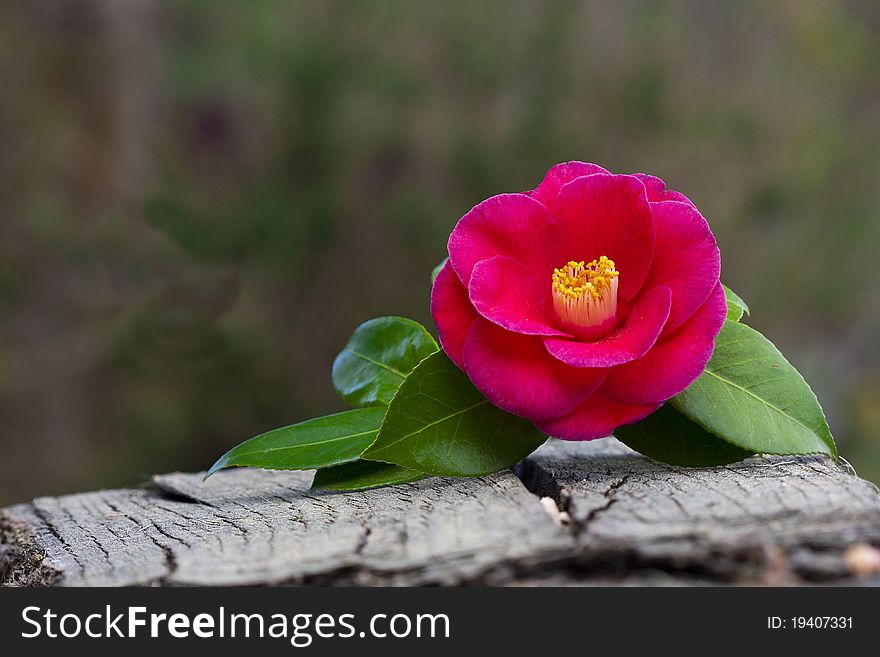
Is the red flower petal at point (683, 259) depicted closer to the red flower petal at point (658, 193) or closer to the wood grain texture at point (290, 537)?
the red flower petal at point (658, 193)

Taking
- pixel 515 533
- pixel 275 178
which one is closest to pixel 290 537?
pixel 515 533

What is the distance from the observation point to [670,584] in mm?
325

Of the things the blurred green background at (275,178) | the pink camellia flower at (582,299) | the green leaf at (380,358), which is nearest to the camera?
the pink camellia flower at (582,299)

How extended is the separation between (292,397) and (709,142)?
909 millimetres

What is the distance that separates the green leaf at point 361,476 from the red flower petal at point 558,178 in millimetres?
168

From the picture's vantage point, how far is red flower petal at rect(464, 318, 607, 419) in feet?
1.41

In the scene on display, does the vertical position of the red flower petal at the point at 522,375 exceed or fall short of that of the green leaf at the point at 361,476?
it exceeds it

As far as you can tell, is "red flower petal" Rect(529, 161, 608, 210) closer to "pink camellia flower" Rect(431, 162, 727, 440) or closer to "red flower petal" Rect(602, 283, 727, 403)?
"pink camellia flower" Rect(431, 162, 727, 440)

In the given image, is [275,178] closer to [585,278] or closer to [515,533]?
[585,278]

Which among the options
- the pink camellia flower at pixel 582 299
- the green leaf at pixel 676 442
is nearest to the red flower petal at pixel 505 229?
the pink camellia flower at pixel 582 299

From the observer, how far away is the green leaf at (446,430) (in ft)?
1.47

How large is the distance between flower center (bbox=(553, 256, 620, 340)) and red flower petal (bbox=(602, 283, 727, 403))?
0.10 feet

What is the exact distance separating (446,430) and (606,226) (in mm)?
141
